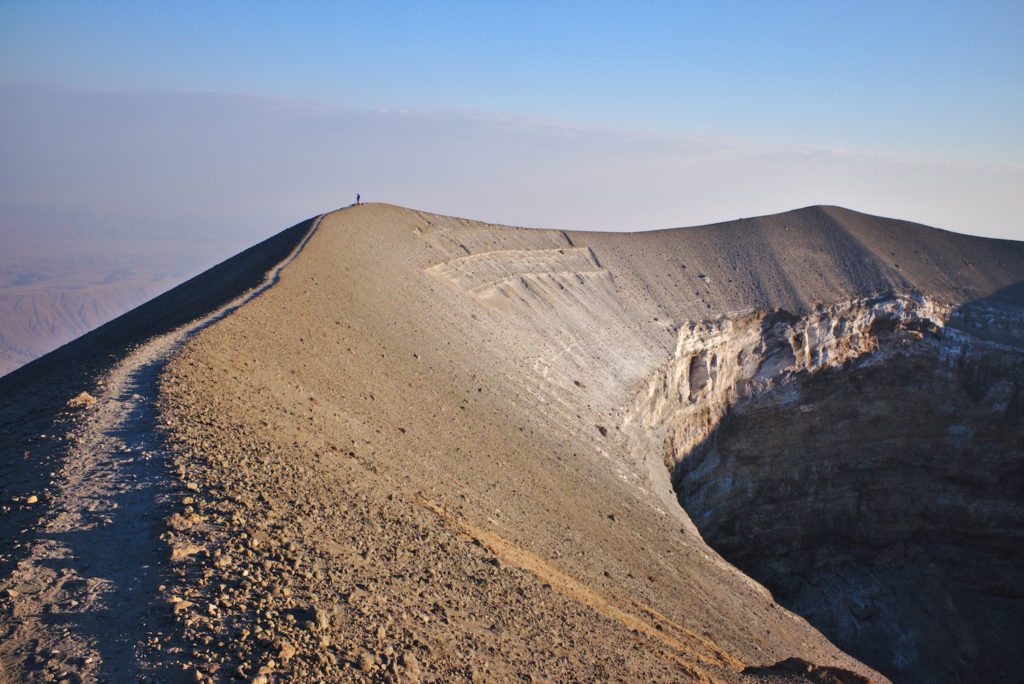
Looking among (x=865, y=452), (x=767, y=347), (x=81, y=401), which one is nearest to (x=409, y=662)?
(x=81, y=401)

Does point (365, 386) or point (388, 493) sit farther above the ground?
point (365, 386)

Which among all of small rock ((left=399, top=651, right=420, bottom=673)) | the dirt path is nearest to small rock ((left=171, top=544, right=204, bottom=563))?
the dirt path

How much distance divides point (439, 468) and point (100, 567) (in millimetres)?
6899

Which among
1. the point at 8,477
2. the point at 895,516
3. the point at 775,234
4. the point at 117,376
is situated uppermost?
the point at 775,234

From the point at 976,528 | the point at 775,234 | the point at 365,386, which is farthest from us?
the point at 775,234

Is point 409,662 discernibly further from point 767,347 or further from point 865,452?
point 865,452

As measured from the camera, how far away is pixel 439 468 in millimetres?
13219

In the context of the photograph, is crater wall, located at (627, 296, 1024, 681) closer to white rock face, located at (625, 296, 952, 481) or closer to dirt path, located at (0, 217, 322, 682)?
white rock face, located at (625, 296, 952, 481)

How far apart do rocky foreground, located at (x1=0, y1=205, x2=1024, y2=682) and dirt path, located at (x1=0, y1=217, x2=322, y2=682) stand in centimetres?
3

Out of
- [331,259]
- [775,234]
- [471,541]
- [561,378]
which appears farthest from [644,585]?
[775,234]

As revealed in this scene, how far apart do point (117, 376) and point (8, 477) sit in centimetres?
316

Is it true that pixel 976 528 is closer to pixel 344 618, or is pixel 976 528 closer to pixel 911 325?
pixel 911 325

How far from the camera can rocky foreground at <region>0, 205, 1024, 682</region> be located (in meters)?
7.01

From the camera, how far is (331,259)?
21531mm
